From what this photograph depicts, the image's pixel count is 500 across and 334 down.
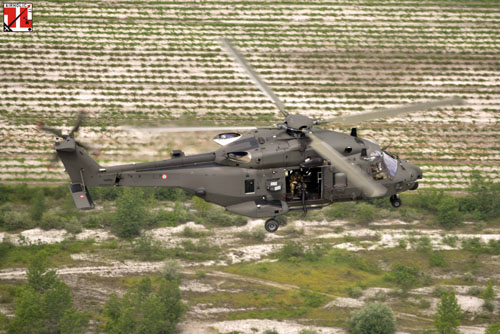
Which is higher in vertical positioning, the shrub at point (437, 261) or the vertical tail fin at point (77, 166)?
the vertical tail fin at point (77, 166)

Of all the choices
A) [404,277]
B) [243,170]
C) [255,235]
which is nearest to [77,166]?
[243,170]

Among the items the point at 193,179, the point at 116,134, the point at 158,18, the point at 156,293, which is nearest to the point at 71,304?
the point at 156,293

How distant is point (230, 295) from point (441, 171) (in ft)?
77.2

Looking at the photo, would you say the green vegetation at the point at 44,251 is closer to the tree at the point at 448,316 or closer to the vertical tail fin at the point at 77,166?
the vertical tail fin at the point at 77,166

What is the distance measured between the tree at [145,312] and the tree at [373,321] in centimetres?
1102

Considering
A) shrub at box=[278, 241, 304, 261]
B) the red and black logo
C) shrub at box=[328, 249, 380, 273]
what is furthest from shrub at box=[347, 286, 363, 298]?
the red and black logo

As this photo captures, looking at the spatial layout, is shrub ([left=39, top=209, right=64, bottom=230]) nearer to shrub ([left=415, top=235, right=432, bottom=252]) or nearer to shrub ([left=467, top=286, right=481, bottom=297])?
shrub ([left=415, top=235, right=432, bottom=252])

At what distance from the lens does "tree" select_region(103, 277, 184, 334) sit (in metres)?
54.0

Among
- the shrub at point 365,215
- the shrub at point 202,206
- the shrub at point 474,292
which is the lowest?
the shrub at point 474,292

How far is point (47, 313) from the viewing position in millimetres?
54375

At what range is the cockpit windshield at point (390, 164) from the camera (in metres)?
48.5

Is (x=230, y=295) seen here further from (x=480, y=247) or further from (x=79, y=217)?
(x=480, y=247)

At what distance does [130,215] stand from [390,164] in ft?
74.5

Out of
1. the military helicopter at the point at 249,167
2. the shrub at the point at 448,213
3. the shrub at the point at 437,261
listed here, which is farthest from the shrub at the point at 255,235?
the military helicopter at the point at 249,167
